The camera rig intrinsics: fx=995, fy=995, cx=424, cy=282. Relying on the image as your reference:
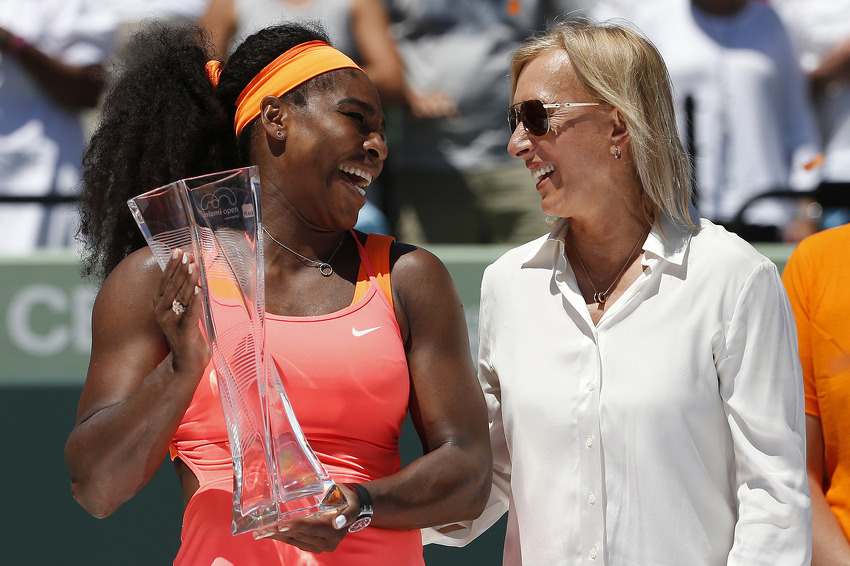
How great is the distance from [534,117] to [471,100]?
1943 mm

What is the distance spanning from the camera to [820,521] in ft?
6.79

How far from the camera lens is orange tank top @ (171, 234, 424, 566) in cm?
173

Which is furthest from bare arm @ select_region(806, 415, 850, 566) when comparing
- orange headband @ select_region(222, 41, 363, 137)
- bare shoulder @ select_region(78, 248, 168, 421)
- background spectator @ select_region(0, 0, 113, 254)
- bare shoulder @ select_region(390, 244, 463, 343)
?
background spectator @ select_region(0, 0, 113, 254)

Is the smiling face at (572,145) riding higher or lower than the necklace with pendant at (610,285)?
higher

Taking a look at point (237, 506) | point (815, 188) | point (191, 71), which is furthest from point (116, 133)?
point (815, 188)

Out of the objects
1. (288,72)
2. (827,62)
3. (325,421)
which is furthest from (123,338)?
(827,62)

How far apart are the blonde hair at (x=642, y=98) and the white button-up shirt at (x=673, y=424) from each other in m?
0.11

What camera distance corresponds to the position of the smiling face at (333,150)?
1882mm

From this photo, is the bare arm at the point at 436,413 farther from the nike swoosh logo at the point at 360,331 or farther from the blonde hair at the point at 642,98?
the blonde hair at the point at 642,98

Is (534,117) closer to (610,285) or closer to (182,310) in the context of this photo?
(610,285)

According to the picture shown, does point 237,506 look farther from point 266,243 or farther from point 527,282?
point 527,282

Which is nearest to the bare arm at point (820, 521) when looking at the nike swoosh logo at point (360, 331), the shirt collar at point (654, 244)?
the shirt collar at point (654, 244)

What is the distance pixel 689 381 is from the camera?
1774 millimetres

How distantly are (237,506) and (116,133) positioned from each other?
0.91m
